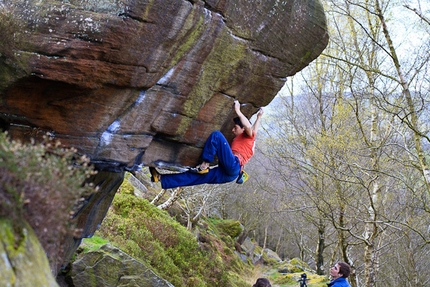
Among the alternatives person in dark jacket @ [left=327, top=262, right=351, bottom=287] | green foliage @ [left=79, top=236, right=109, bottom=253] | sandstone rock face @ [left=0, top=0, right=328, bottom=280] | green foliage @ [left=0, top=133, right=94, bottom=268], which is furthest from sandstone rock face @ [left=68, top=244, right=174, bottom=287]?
green foliage @ [left=0, top=133, right=94, bottom=268]

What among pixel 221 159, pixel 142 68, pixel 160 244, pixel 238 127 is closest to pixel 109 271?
pixel 221 159

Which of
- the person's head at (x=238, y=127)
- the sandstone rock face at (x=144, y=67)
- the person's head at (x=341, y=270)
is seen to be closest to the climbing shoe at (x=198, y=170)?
the sandstone rock face at (x=144, y=67)

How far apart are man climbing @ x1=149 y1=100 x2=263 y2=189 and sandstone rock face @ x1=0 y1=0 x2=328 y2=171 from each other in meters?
0.22

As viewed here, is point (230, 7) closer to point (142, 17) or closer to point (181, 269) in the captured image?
point (142, 17)

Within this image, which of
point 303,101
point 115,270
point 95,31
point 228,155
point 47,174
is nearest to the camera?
point 47,174

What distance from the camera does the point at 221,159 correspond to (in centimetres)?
768

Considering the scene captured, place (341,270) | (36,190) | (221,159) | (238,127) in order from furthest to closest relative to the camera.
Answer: (238,127)
(221,159)
(341,270)
(36,190)

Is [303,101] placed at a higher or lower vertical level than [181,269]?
higher

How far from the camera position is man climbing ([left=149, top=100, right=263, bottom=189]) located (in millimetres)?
7703

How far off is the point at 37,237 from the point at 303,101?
24.1 metres

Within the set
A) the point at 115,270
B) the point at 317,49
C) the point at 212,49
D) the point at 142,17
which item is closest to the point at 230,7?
the point at 212,49

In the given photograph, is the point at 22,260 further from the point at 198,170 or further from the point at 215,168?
the point at 215,168

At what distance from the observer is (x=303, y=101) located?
2652cm

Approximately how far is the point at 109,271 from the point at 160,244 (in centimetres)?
575
